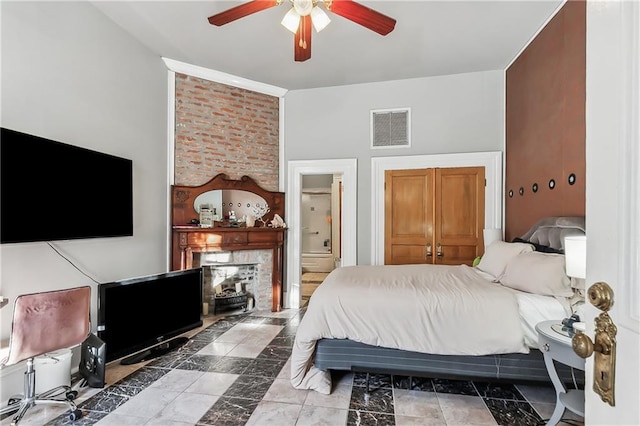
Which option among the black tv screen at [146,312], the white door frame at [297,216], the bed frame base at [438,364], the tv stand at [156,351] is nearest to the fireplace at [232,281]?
the white door frame at [297,216]

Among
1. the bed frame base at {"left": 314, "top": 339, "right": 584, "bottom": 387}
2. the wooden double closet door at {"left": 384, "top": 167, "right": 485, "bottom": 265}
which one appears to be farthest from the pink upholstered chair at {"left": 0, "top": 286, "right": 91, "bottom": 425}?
the wooden double closet door at {"left": 384, "top": 167, "right": 485, "bottom": 265}

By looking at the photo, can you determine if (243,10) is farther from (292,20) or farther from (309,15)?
(309,15)

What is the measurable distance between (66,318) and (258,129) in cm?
314

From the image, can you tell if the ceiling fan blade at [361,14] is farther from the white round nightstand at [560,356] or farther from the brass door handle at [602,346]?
the white round nightstand at [560,356]

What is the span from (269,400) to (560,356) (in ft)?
6.12

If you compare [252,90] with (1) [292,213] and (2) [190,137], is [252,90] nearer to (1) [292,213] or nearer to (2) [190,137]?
(2) [190,137]

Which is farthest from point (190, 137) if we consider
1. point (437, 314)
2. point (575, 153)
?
point (575, 153)

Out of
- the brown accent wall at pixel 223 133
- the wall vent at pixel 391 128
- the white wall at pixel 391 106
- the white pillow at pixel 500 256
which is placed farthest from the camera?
the wall vent at pixel 391 128

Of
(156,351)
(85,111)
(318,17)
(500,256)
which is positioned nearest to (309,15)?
(318,17)

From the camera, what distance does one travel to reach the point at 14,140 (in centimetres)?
204

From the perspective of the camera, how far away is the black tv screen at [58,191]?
204 cm

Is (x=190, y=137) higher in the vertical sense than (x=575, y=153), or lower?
higher

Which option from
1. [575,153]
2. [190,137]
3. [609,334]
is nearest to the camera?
[609,334]

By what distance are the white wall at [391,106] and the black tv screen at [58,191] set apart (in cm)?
234
